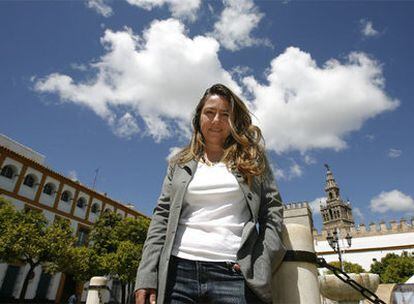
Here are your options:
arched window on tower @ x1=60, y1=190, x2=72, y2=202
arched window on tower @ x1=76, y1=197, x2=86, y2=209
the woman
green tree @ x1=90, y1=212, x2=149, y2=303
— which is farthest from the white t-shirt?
arched window on tower @ x1=76, y1=197, x2=86, y2=209

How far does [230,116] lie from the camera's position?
2.13 meters

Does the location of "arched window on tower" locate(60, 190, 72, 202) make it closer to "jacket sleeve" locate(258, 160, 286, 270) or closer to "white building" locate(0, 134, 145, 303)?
"white building" locate(0, 134, 145, 303)

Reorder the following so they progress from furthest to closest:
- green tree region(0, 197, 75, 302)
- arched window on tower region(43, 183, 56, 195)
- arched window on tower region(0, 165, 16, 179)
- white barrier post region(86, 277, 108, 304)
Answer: arched window on tower region(43, 183, 56, 195), arched window on tower region(0, 165, 16, 179), green tree region(0, 197, 75, 302), white barrier post region(86, 277, 108, 304)

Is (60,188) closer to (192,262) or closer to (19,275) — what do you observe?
(19,275)

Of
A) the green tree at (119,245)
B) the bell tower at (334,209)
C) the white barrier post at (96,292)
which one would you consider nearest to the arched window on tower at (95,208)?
the green tree at (119,245)

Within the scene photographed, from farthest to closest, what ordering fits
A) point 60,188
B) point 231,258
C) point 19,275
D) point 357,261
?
point 357,261 → point 60,188 → point 19,275 → point 231,258

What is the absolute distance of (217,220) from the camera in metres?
1.77

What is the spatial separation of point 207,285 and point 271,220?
1.65ft

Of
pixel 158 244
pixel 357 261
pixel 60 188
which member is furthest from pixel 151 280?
pixel 357 261

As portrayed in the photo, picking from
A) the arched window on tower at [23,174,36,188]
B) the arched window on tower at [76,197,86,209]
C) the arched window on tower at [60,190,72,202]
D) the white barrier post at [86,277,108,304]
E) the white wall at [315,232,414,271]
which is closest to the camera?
the white barrier post at [86,277,108,304]

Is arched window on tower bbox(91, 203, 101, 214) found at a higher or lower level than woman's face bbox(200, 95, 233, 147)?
higher

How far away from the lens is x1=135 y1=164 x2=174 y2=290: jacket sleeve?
1660mm

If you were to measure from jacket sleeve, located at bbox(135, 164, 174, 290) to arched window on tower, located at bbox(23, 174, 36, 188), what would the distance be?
83.8 ft

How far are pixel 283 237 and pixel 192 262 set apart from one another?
60 cm
